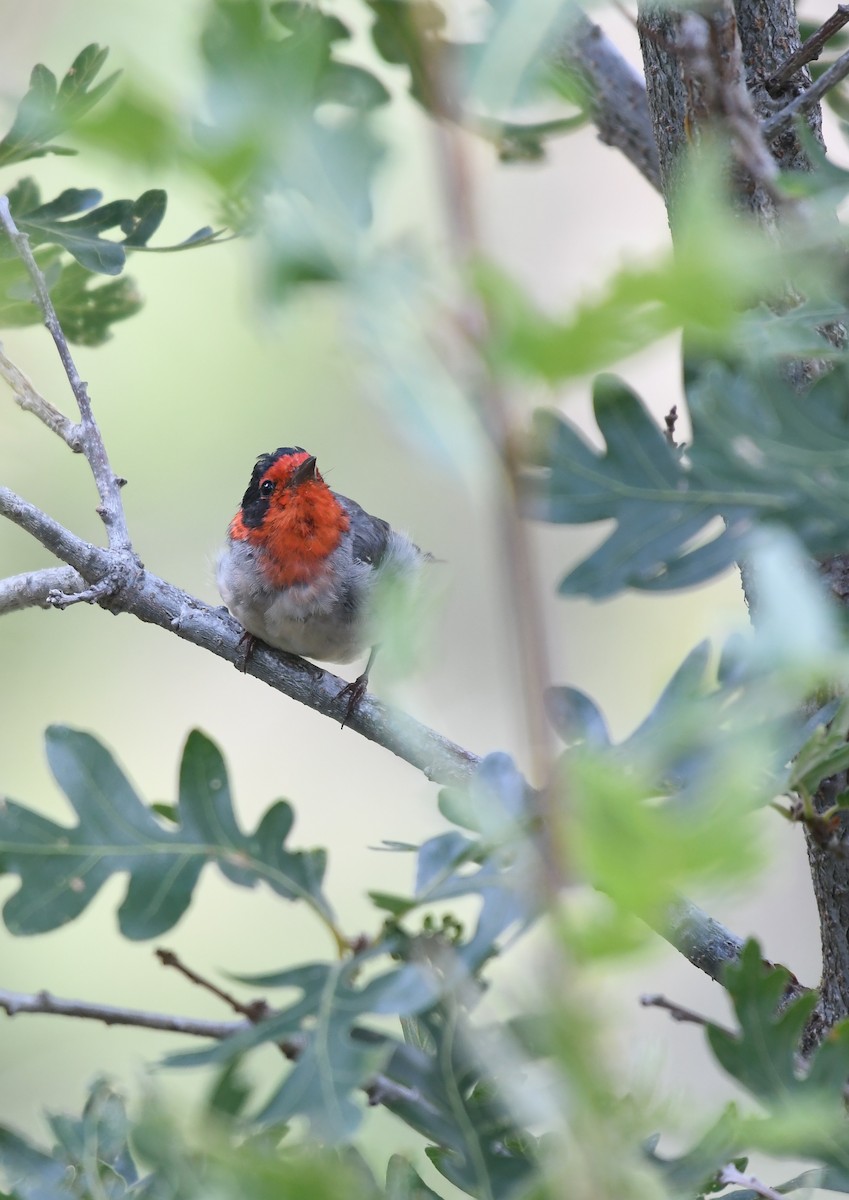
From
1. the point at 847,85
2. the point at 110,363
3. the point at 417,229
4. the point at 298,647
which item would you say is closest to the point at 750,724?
the point at 417,229

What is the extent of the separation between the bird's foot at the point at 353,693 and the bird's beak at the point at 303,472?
792 mm

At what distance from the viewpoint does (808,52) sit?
179 centimetres

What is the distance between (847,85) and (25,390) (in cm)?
159

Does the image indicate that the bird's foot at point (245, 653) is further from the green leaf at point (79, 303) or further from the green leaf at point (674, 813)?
the green leaf at point (674, 813)

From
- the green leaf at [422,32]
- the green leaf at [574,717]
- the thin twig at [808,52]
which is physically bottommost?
the green leaf at [574,717]

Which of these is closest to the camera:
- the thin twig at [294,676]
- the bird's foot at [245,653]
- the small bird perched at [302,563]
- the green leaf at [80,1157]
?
the green leaf at [80,1157]

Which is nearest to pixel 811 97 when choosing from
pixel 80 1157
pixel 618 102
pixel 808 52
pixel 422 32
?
pixel 808 52

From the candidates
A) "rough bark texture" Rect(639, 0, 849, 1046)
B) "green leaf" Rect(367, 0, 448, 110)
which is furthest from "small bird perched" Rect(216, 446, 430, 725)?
"green leaf" Rect(367, 0, 448, 110)

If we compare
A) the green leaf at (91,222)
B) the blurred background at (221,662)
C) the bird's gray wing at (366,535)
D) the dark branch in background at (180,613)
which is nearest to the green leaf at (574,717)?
the dark branch in background at (180,613)

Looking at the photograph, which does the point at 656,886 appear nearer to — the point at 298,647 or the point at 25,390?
the point at 25,390

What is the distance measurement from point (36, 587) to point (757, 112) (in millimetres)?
1372

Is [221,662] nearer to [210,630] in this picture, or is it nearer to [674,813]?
[210,630]

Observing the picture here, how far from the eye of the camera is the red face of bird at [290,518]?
3314 millimetres

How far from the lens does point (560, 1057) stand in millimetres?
667
